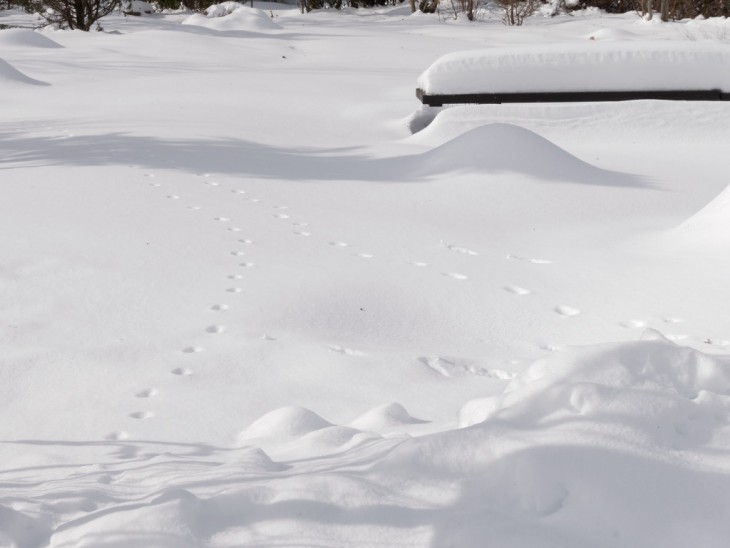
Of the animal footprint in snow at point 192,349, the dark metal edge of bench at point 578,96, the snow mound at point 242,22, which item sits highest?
the snow mound at point 242,22

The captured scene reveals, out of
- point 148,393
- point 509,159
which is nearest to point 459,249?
point 509,159

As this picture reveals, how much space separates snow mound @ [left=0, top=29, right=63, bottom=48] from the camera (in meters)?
16.7

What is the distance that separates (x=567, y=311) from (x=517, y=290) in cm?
38

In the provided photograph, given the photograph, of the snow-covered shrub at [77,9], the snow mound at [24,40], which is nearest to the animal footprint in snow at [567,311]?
the snow mound at [24,40]

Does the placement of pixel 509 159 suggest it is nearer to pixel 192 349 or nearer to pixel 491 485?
pixel 192 349

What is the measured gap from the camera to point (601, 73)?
9.25m

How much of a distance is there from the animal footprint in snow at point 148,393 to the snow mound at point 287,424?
56cm

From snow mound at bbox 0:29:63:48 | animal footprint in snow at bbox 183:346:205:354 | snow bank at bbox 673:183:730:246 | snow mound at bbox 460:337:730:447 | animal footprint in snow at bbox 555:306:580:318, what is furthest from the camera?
snow mound at bbox 0:29:63:48

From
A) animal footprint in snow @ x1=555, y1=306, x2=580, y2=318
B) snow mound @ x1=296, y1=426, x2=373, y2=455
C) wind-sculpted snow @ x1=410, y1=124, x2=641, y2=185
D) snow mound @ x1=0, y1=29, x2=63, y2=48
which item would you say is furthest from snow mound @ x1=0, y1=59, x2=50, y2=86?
snow mound @ x1=296, y1=426, x2=373, y2=455

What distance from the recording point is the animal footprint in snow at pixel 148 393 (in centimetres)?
347

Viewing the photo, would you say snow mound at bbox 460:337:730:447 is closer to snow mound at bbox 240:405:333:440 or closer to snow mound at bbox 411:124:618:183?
snow mound at bbox 240:405:333:440

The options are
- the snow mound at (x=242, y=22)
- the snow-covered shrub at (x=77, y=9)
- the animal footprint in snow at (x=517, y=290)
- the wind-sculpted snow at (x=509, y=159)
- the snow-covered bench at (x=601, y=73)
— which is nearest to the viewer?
the animal footprint in snow at (x=517, y=290)

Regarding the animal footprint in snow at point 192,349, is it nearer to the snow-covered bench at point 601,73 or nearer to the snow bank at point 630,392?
the snow bank at point 630,392

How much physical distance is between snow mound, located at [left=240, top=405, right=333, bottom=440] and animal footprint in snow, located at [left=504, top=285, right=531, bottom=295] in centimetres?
196
